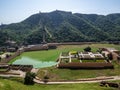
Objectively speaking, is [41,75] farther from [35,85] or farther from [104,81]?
[104,81]

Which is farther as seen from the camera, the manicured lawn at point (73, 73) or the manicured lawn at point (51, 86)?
the manicured lawn at point (73, 73)

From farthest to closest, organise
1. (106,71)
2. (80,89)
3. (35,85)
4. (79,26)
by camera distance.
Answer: (79,26) < (106,71) < (35,85) < (80,89)

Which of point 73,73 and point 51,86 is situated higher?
point 73,73

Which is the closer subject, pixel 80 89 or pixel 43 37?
pixel 80 89

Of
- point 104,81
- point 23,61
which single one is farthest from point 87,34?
point 104,81

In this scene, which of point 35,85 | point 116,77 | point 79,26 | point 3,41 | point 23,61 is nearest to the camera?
point 35,85

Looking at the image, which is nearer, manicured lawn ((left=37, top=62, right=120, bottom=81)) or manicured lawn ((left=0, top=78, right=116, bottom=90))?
manicured lawn ((left=0, top=78, right=116, bottom=90))

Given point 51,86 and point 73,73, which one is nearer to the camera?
point 51,86

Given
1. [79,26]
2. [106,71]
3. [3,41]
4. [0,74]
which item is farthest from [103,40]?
[0,74]

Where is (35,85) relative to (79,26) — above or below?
below
